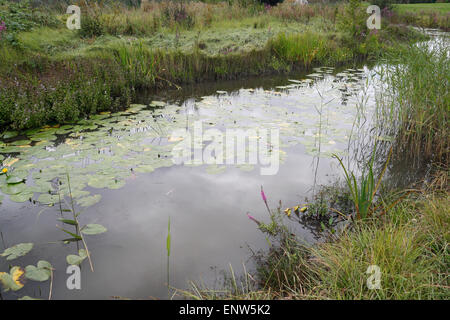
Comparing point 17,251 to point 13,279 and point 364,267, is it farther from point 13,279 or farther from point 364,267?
point 364,267

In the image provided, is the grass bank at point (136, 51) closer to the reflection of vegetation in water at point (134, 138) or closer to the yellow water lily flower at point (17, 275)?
the reflection of vegetation in water at point (134, 138)

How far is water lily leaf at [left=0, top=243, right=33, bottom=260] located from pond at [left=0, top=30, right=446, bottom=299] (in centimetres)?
4

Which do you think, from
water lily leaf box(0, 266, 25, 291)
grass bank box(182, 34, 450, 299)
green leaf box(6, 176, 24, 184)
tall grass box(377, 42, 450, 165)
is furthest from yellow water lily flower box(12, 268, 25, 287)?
tall grass box(377, 42, 450, 165)

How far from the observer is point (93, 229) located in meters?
2.59

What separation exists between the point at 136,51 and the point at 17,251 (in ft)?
17.8

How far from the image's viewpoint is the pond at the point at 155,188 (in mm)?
2305

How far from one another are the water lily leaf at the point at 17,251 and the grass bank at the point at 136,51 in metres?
2.50

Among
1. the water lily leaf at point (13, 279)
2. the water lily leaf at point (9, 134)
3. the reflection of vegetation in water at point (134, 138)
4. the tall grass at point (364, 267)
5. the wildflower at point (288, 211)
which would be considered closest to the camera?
the tall grass at point (364, 267)

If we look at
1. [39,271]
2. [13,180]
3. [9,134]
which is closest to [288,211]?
[39,271]

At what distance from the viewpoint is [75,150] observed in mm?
3896

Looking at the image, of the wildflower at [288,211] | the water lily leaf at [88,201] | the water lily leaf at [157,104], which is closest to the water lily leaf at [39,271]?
the water lily leaf at [88,201]
